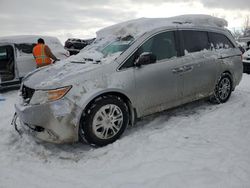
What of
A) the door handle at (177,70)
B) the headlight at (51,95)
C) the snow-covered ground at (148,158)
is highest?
the door handle at (177,70)

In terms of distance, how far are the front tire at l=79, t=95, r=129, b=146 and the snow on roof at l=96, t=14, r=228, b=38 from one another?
139 cm

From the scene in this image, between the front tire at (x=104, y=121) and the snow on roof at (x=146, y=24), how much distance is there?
139 centimetres

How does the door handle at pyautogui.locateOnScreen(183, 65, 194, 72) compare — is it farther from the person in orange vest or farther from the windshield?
the person in orange vest

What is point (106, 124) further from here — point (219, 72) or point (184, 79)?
point (219, 72)

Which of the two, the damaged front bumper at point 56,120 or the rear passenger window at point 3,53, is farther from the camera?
the rear passenger window at point 3,53

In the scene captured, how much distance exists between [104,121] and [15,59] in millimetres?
6345

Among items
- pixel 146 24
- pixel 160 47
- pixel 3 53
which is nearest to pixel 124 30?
pixel 146 24

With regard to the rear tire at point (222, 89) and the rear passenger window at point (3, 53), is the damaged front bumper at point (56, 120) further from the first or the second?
the rear passenger window at point (3, 53)

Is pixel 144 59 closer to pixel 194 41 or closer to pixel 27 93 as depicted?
pixel 194 41

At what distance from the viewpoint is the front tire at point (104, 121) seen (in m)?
4.55

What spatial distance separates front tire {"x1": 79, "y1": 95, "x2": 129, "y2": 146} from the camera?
4555 mm

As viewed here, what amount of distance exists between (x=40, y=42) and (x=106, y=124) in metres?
5.51

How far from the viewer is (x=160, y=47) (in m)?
5.55

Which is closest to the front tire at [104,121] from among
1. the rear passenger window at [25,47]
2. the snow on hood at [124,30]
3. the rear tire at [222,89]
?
the snow on hood at [124,30]
